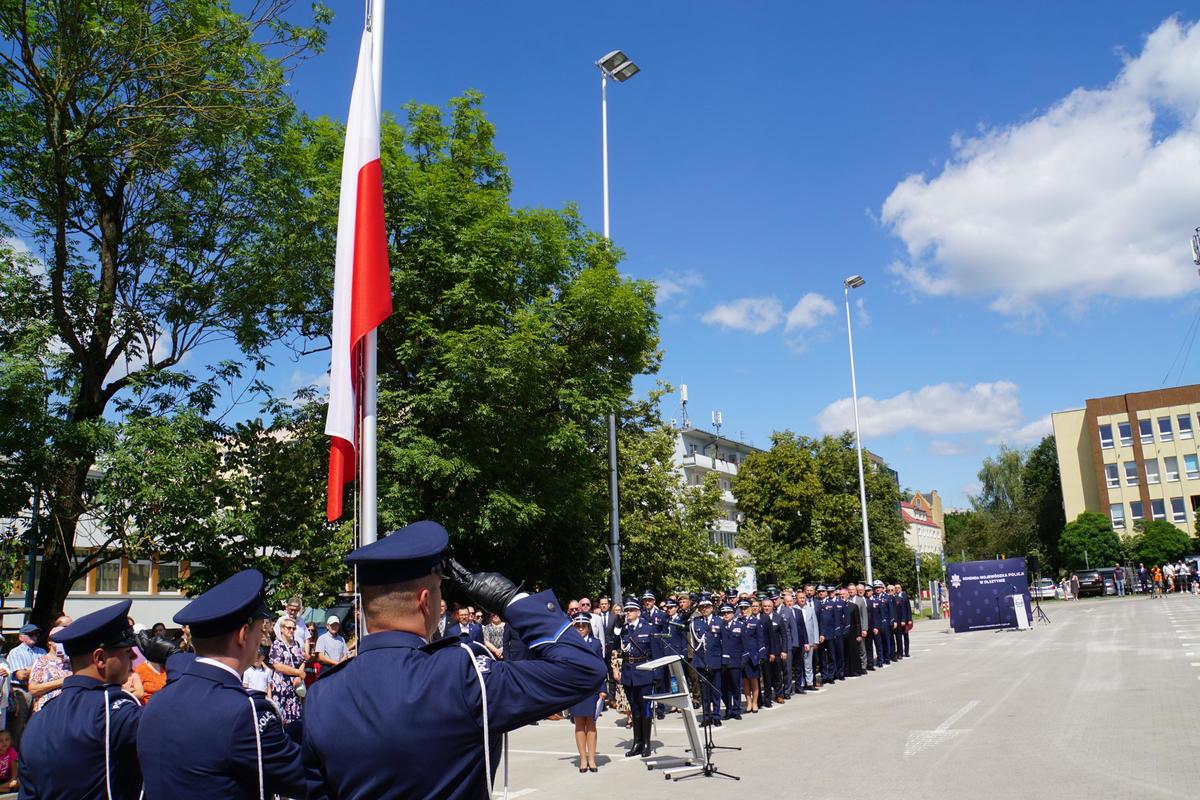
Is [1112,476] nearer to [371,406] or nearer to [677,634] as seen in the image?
[677,634]

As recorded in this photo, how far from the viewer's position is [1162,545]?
210 feet

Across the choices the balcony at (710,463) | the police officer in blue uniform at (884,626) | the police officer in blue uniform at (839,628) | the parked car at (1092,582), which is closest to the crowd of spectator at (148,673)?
the police officer in blue uniform at (839,628)

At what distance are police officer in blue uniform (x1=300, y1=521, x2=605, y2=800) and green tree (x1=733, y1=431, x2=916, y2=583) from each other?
4823 centimetres

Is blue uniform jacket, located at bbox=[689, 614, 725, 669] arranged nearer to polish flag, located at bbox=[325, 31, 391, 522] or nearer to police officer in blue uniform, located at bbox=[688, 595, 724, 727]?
police officer in blue uniform, located at bbox=[688, 595, 724, 727]

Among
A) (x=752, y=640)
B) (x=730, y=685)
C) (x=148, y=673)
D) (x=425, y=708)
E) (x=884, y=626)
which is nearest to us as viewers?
(x=425, y=708)

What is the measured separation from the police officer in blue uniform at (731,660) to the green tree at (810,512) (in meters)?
34.9

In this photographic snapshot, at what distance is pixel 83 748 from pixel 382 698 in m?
2.27

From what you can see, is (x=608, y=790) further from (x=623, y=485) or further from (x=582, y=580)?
(x=623, y=485)

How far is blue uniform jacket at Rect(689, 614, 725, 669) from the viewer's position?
1461 cm

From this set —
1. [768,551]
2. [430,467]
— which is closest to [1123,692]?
[430,467]

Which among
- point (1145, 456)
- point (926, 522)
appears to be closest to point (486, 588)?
point (1145, 456)

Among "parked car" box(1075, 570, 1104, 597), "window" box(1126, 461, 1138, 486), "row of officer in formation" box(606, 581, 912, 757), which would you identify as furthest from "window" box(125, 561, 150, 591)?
"window" box(1126, 461, 1138, 486)

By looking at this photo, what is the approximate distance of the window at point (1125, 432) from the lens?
244 ft

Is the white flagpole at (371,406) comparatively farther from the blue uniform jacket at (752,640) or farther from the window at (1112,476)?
the window at (1112,476)
